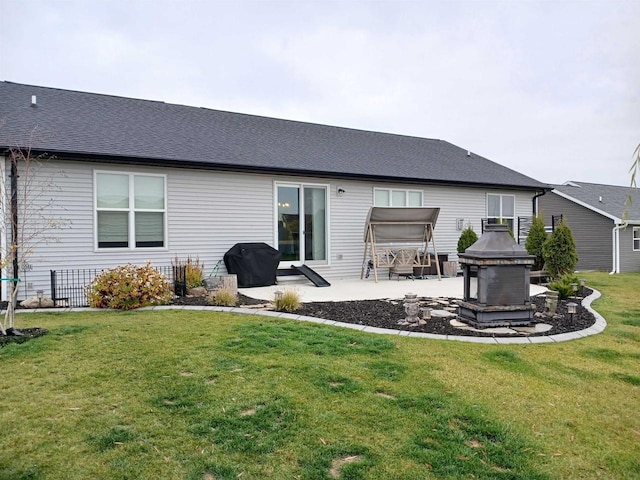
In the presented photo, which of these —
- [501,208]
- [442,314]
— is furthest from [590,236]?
[442,314]

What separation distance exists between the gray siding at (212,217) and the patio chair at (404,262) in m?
1.01

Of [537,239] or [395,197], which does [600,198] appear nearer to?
[537,239]

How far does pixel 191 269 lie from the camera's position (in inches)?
338

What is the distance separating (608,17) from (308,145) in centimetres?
1058

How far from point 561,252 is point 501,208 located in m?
4.51

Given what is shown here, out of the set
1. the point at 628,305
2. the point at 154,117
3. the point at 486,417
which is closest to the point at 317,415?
the point at 486,417

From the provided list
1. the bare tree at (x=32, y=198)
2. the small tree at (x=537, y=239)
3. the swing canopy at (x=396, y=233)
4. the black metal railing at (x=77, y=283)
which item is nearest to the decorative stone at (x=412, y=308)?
the black metal railing at (x=77, y=283)

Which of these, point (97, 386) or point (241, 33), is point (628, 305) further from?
point (241, 33)

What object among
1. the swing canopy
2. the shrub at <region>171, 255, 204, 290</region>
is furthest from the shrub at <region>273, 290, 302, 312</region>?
the swing canopy

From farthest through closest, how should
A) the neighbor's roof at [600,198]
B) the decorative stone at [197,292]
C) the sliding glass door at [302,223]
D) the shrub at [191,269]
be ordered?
the neighbor's roof at [600,198] → the sliding glass door at [302,223] → the shrub at [191,269] → the decorative stone at [197,292]

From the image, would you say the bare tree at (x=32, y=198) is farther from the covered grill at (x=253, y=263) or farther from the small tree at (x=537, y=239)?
the small tree at (x=537, y=239)

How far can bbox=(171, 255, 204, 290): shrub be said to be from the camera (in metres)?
8.41

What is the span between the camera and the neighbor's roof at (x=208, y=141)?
861cm

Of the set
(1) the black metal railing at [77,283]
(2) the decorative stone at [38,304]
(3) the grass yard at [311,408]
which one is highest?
(1) the black metal railing at [77,283]
